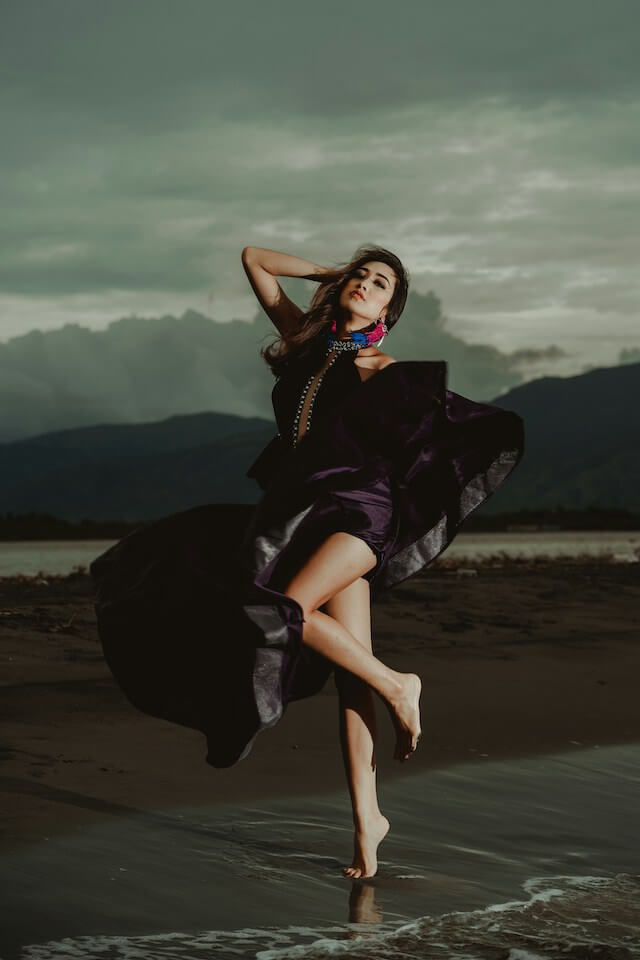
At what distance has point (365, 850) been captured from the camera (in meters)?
5.25

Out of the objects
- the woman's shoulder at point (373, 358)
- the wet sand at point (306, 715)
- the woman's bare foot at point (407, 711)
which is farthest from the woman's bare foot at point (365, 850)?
the woman's shoulder at point (373, 358)

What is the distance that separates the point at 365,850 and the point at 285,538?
124 centimetres

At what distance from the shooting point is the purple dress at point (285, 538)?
16.6ft

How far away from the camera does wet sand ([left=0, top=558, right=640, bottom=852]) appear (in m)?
6.40

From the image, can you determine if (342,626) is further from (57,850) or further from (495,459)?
(57,850)

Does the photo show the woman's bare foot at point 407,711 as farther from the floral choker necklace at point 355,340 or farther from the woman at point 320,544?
the floral choker necklace at point 355,340

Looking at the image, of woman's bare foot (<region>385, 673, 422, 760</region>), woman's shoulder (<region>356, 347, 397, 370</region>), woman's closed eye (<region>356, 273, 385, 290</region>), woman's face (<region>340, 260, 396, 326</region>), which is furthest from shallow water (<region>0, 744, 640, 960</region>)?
woman's closed eye (<region>356, 273, 385, 290</region>)

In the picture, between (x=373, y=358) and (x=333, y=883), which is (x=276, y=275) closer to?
(x=373, y=358)

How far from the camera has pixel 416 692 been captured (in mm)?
5328

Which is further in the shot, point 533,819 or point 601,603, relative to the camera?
point 601,603

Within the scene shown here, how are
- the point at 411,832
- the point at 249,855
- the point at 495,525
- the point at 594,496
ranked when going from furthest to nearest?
the point at 594,496 < the point at 495,525 < the point at 411,832 < the point at 249,855

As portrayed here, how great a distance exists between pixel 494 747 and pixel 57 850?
349cm

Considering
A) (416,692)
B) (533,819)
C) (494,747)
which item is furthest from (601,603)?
(416,692)

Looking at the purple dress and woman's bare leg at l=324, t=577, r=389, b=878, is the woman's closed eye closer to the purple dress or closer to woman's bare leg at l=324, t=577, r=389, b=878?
the purple dress
